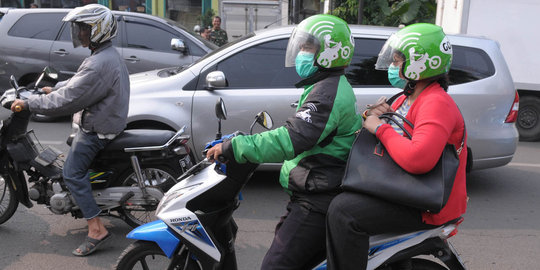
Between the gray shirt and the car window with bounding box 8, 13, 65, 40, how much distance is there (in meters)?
5.75

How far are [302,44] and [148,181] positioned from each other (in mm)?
2310

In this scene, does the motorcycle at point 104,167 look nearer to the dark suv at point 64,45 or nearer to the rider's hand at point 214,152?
the rider's hand at point 214,152

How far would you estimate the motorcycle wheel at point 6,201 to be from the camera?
4312 mm

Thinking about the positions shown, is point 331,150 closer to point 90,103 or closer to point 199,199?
point 199,199

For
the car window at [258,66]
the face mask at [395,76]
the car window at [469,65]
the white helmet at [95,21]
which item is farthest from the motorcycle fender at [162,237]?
the car window at [469,65]

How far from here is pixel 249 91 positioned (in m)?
5.46

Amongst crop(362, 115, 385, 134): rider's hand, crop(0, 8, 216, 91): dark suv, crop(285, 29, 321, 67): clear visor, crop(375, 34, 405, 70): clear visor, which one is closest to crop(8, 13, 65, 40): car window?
crop(0, 8, 216, 91): dark suv

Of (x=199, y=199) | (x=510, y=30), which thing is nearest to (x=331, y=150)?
(x=199, y=199)

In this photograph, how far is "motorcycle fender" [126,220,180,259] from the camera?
280cm

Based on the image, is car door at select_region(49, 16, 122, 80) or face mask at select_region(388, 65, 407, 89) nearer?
face mask at select_region(388, 65, 407, 89)

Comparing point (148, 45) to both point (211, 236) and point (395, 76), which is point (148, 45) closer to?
point (211, 236)

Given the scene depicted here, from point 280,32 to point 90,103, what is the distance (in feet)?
7.44

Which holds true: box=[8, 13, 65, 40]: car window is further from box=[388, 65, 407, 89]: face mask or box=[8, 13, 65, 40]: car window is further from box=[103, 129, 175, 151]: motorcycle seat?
box=[388, 65, 407, 89]: face mask

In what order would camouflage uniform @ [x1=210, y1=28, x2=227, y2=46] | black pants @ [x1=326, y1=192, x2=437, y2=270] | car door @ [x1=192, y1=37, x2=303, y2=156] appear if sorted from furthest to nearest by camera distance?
camouflage uniform @ [x1=210, y1=28, x2=227, y2=46], car door @ [x1=192, y1=37, x2=303, y2=156], black pants @ [x1=326, y1=192, x2=437, y2=270]
